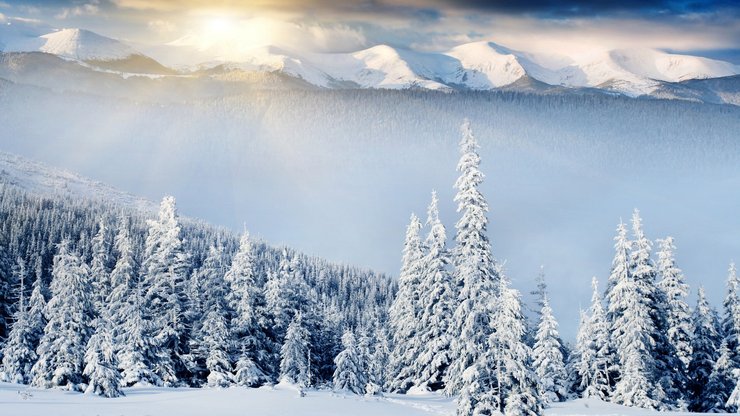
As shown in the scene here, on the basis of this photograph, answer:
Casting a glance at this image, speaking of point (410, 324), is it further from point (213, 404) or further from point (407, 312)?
point (213, 404)

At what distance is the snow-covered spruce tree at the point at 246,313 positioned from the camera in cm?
5312

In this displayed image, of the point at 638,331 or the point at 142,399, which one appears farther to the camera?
the point at 638,331

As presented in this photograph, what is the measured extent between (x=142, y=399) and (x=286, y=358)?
24.9 meters

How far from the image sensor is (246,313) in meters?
53.7

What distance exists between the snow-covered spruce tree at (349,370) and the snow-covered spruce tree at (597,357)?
14.8 m

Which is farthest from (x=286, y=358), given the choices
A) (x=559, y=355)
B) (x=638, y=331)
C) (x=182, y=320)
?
(x=638, y=331)

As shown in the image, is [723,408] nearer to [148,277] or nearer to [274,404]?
[274,404]

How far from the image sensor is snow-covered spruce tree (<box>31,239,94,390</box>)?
37.1 meters

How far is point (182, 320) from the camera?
2046 inches

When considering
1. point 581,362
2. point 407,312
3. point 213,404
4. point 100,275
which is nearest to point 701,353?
point 581,362

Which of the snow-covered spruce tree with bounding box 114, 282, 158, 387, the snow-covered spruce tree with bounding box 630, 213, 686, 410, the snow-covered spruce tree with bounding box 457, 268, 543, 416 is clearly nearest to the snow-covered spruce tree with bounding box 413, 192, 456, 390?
the snow-covered spruce tree with bounding box 630, 213, 686, 410

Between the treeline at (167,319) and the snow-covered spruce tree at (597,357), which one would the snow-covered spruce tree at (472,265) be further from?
the treeline at (167,319)

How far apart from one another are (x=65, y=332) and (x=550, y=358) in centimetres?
3131

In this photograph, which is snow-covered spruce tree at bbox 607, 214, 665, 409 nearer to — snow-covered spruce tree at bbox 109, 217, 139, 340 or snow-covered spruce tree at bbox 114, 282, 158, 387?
snow-covered spruce tree at bbox 114, 282, 158, 387
